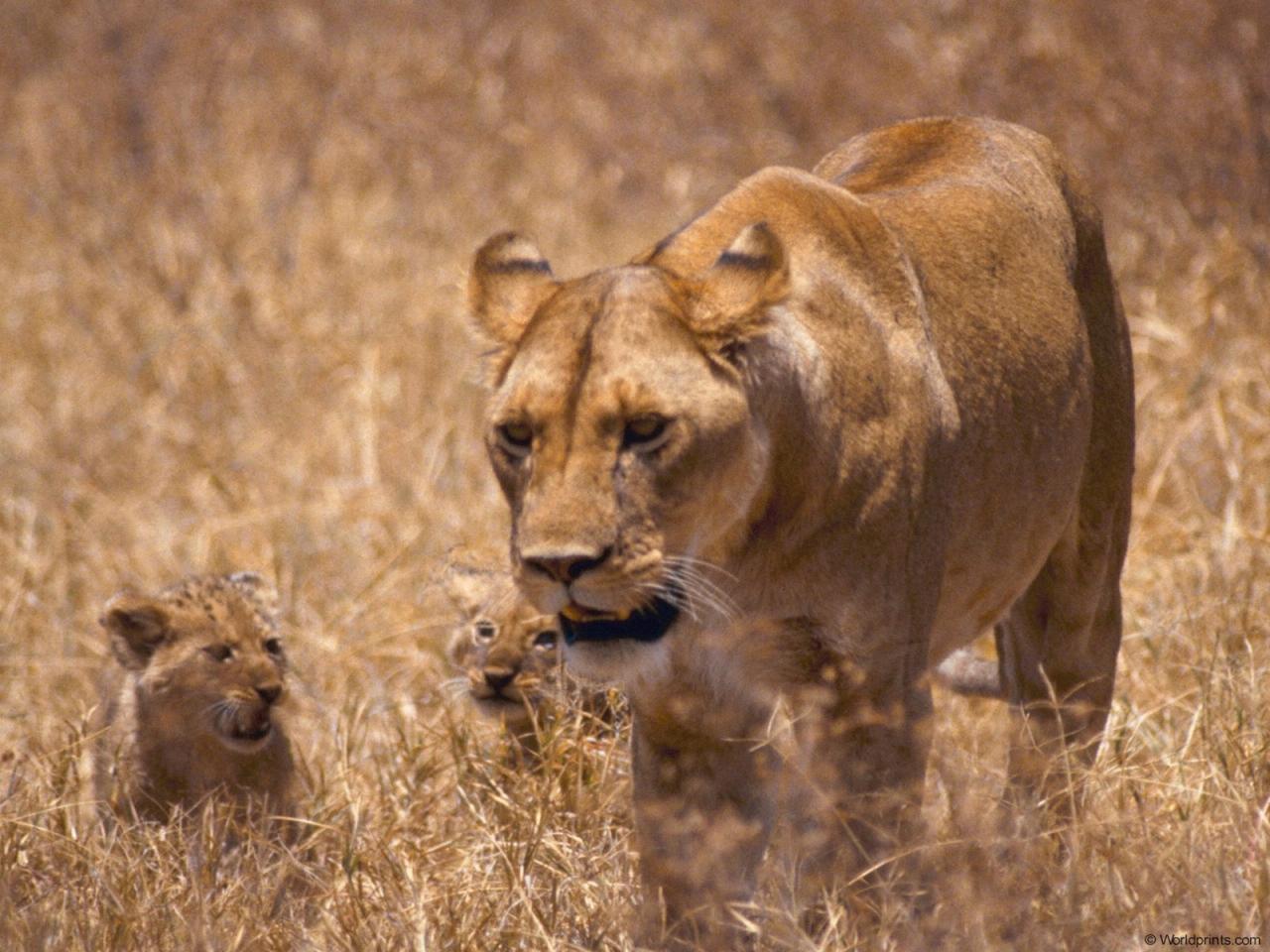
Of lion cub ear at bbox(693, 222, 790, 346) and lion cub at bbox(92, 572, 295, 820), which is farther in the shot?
lion cub at bbox(92, 572, 295, 820)

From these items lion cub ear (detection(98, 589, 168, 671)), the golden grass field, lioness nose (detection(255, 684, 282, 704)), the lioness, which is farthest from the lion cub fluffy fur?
the lioness

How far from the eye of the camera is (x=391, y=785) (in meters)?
5.00

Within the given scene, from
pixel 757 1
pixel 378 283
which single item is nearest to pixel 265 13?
pixel 757 1

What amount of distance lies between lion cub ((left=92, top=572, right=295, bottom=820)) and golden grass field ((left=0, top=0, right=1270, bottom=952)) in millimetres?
157

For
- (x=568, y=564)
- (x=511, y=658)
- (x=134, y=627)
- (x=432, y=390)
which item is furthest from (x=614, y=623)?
(x=432, y=390)

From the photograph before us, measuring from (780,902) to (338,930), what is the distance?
3.28 feet

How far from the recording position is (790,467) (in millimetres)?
3607

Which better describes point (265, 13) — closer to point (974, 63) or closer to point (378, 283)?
point (378, 283)

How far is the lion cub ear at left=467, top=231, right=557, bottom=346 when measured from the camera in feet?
12.2

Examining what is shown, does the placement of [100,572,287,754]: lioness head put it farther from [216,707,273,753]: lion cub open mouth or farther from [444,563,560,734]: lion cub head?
[444,563,560,734]: lion cub head

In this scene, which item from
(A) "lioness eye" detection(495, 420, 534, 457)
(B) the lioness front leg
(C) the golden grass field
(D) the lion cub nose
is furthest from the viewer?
(D) the lion cub nose

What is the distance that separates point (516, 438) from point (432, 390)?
5.30 metres

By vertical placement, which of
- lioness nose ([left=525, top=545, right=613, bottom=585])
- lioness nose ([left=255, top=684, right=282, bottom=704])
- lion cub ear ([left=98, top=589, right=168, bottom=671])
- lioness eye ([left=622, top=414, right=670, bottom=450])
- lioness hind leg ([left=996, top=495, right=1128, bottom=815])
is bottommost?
lioness hind leg ([left=996, top=495, right=1128, bottom=815])

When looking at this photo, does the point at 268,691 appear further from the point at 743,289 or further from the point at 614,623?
the point at 743,289
